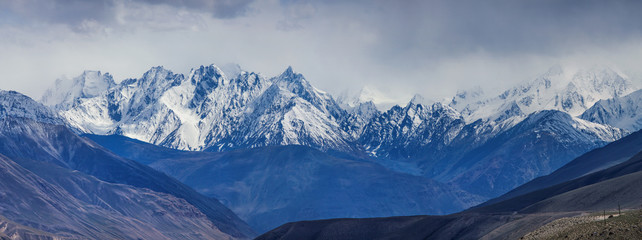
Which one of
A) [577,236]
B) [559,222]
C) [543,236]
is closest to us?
[577,236]

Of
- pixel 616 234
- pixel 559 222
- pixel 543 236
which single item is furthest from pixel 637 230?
pixel 559 222

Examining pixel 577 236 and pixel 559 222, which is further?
pixel 559 222

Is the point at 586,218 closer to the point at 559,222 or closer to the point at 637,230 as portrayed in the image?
the point at 559,222

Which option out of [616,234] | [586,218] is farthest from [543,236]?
[616,234]

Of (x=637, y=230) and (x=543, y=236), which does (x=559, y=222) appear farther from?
(x=637, y=230)

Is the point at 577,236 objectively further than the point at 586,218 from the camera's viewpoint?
No

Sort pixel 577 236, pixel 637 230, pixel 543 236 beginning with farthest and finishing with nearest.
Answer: pixel 543 236
pixel 577 236
pixel 637 230

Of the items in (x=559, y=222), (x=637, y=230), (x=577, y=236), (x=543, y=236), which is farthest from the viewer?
(x=559, y=222)

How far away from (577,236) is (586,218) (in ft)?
62.6

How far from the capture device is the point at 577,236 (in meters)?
127

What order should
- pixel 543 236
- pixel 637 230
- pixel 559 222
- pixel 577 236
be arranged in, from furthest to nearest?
pixel 559 222
pixel 543 236
pixel 577 236
pixel 637 230

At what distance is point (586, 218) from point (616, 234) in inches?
1010

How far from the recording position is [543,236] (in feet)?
458

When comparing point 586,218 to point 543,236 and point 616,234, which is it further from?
point 616,234
